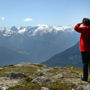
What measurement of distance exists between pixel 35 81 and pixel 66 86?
2314 millimetres

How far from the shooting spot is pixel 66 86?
1121 cm

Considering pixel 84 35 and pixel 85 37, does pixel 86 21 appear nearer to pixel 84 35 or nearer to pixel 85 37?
pixel 84 35

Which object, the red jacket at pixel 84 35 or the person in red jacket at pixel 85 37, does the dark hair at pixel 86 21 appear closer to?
the person in red jacket at pixel 85 37

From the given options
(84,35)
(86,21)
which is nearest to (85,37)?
(84,35)

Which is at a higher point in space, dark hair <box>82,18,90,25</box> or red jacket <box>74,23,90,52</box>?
dark hair <box>82,18,90,25</box>

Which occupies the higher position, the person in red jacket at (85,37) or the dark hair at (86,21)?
the dark hair at (86,21)

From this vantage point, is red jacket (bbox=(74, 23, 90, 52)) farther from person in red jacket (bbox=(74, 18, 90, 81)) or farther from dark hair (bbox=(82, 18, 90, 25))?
dark hair (bbox=(82, 18, 90, 25))

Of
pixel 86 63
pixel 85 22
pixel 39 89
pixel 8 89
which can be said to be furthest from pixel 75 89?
pixel 85 22

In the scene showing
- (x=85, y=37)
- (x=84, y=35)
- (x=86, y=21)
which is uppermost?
(x=86, y=21)

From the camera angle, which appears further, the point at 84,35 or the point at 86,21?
the point at 84,35

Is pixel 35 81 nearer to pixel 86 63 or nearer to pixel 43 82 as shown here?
pixel 43 82

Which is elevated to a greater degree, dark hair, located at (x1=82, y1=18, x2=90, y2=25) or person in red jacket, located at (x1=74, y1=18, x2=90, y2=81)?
dark hair, located at (x1=82, y1=18, x2=90, y2=25)

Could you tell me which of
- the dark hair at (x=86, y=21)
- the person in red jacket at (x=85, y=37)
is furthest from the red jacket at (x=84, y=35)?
the dark hair at (x=86, y=21)

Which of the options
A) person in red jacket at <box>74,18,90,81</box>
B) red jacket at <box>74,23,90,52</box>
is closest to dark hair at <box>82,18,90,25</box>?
person in red jacket at <box>74,18,90,81</box>
